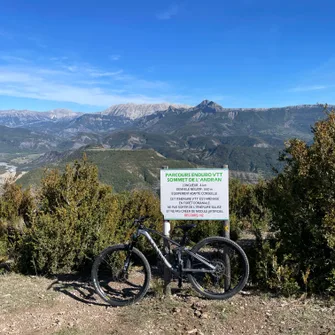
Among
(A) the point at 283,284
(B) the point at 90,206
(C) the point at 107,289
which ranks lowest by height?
(C) the point at 107,289

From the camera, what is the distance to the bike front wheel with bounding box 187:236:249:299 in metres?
4.69

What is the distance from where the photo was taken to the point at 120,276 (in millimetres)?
5504

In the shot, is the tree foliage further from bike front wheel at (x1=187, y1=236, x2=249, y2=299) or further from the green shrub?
the green shrub

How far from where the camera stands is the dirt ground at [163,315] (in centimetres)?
393

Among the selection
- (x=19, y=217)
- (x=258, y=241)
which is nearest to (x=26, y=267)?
(x=19, y=217)

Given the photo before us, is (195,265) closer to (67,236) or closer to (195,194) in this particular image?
(195,194)

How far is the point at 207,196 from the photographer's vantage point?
4875mm

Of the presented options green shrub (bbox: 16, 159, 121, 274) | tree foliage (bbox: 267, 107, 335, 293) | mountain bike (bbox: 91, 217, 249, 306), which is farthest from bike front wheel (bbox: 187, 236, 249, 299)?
green shrub (bbox: 16, 159, 121, 274)

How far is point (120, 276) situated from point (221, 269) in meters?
1.81

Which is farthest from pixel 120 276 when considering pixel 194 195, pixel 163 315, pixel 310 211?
pixel 310 211

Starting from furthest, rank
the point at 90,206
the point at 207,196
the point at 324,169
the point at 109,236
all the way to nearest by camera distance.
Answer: the point at 90,206, the point at 109,236, the point at 207,196, the point at 324,169

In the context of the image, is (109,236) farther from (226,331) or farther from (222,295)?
(226,331)

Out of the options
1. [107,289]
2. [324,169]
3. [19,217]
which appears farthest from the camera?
[19,217]

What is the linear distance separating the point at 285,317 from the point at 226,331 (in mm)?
824
